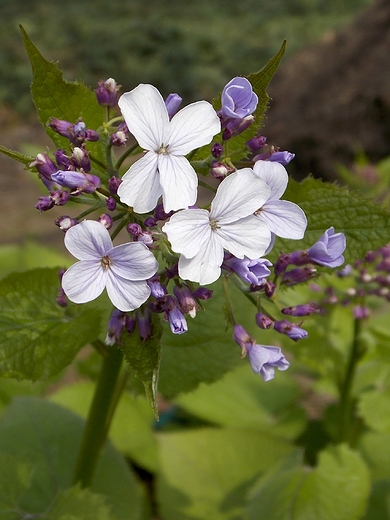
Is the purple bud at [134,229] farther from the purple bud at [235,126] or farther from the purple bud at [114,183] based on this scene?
the purple bud at [235,126]

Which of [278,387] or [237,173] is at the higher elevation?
[237,173]

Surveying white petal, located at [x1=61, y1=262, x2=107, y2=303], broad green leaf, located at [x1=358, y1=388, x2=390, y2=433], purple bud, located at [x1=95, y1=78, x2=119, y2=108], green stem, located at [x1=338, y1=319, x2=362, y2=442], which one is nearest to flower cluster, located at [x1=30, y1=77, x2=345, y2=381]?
white petal, located at [x1=61, y1=262, x2=107, y2=303]

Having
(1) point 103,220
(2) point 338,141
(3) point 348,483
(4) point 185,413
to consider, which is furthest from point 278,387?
(2) point 338,141

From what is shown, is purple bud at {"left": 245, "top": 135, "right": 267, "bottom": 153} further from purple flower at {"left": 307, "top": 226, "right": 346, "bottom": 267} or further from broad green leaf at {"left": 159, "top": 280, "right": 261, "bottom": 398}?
broad green leaf at {"left": 159, "top": 280, "right": 261, "bottom": 398}

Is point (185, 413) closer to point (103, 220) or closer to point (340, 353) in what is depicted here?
point (340, 353)

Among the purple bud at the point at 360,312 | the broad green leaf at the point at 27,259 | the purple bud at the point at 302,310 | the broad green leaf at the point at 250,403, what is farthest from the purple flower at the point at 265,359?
the broad green leaf at the point at 27,259
